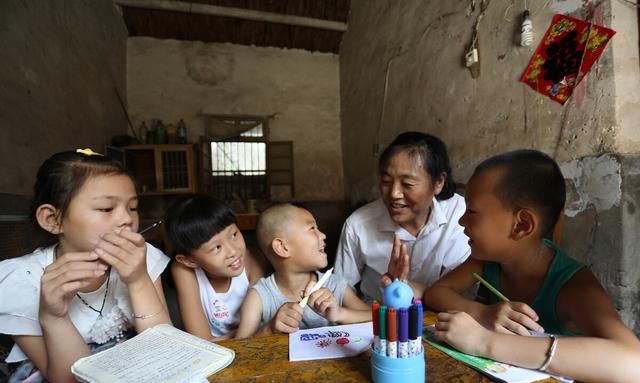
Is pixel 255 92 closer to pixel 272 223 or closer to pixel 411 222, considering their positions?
pixel 411 222

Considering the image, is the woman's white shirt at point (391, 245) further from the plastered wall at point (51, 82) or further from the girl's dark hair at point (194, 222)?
the plastered wall at point (51, 82)

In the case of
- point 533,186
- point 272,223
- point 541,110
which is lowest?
point 272,223

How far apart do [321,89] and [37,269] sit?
5993mm

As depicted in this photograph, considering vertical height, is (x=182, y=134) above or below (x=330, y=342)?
above

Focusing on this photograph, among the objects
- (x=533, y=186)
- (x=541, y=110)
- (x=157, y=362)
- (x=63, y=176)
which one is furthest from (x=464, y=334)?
(x=541, y=110)

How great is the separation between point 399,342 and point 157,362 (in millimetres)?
558

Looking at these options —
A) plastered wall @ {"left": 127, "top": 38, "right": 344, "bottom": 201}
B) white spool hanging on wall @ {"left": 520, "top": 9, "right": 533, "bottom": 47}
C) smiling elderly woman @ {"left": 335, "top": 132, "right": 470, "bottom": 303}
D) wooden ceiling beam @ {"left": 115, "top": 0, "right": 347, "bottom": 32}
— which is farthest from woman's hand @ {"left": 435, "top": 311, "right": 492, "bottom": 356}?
wooden ceiling beam @ {"left": 115, "top": 0, "right": 347, "bottom": 32}

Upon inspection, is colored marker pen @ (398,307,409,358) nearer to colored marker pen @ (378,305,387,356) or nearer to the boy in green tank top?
colored marker pen @ (378,305,387,356)

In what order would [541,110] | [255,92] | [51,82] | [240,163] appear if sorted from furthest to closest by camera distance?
[255,92], [240,163], [51,82], [541,110]

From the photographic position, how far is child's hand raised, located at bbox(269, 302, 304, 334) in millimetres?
940

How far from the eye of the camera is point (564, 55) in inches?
60.5

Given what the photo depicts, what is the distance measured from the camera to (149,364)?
73 centimetres

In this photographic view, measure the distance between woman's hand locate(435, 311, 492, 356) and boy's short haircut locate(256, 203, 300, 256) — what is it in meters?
0.71

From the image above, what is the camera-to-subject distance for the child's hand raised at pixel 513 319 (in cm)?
80
